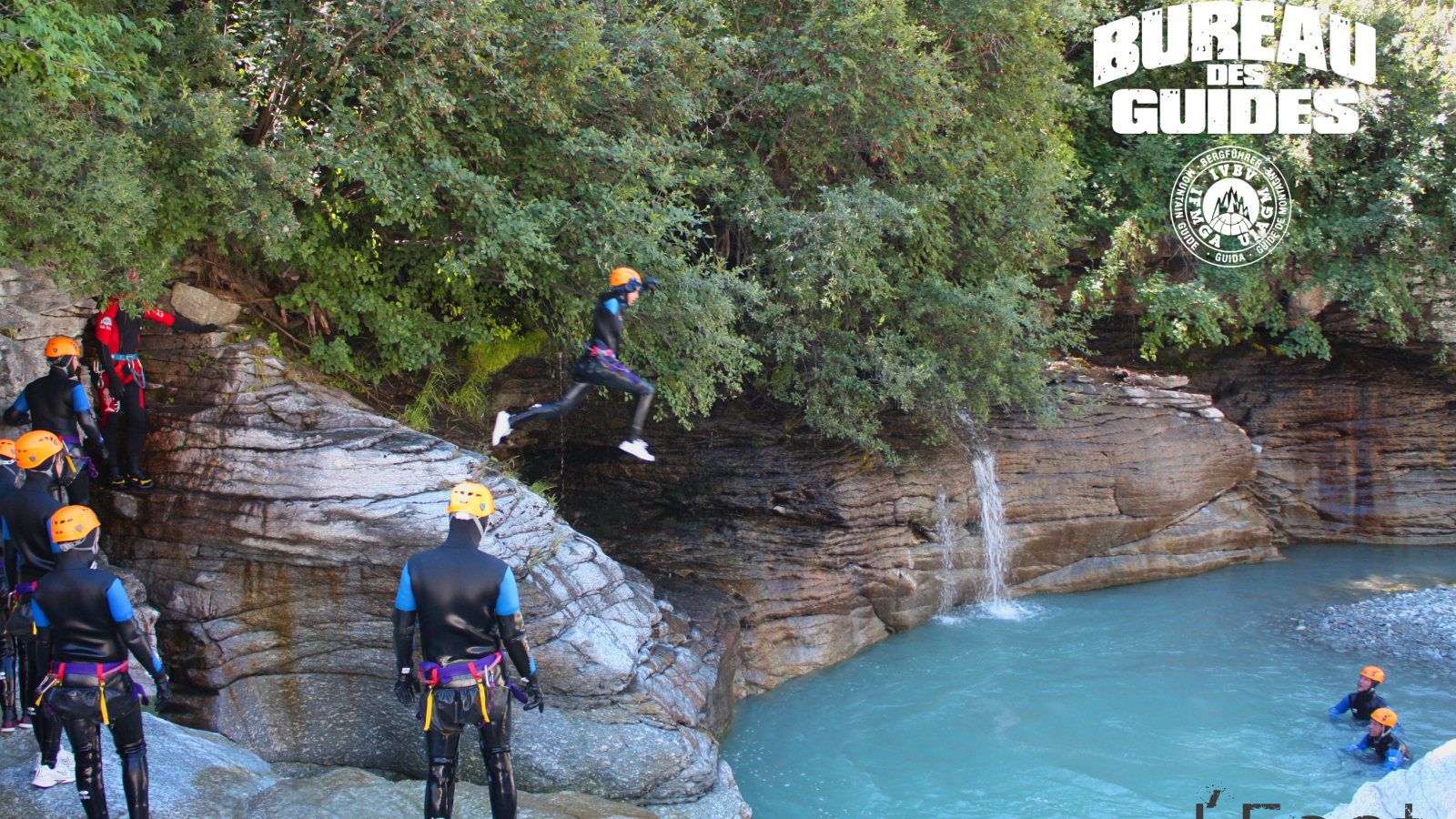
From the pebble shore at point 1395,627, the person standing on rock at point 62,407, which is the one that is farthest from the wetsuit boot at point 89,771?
the pebble shore at point 1395,627

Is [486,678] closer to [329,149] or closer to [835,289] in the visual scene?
[329,149]

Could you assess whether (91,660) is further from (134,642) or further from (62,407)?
(62,407)

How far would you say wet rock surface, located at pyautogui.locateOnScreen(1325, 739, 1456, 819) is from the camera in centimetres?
516

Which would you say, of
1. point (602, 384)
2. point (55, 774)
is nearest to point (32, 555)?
point (55, 774)

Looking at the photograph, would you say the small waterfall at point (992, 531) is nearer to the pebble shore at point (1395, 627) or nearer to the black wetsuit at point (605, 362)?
the pebble shore at point (1395, 627)

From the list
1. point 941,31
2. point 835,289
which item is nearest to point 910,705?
point 835,289

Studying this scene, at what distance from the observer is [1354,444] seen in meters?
19.2

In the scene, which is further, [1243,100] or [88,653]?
[1243,100]

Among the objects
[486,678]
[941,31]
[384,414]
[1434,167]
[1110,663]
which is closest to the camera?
[486,678]

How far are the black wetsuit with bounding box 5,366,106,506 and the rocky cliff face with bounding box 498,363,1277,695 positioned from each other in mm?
5139

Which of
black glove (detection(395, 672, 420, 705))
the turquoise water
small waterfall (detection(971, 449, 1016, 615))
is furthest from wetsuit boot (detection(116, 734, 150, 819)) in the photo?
small waterfall (detection(971, 449, 1016, 615))

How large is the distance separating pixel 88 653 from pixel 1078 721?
390 inches

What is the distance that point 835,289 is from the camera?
1170 centimetres

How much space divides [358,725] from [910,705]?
21.3ft
